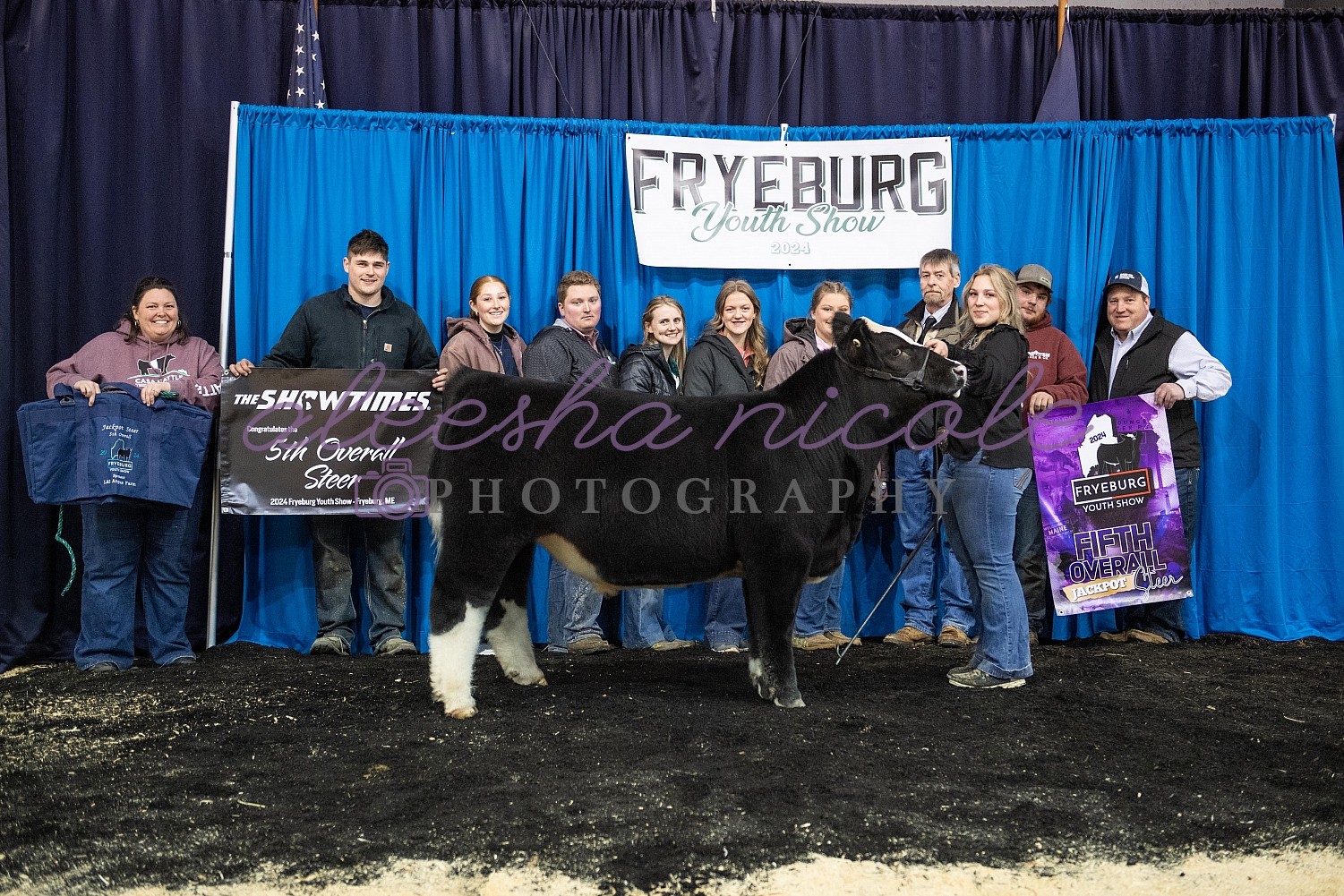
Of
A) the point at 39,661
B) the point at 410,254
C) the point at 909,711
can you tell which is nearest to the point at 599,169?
the point at 410,254

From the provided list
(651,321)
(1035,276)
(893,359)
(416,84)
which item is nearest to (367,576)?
(651,321)

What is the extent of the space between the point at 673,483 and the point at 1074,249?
11.3 feet

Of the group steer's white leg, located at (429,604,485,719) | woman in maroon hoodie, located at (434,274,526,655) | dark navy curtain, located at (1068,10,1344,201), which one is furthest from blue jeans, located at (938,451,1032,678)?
dark navy curtain, located at (1068,10,1344,201)

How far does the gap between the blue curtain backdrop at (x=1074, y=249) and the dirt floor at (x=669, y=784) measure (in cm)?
139

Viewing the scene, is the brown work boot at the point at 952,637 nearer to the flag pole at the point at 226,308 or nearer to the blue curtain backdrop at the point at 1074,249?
the blue curtain backdrop at the point at 1074,249

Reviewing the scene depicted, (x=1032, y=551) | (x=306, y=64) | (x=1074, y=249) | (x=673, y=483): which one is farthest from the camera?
(x=1074, y=249)

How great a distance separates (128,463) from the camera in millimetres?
4973

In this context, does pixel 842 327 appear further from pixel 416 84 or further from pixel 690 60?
pixel 416 84

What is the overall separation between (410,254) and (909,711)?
3833 mm

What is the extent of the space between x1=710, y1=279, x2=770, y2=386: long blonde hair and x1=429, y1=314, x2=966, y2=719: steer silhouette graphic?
1.50 metres

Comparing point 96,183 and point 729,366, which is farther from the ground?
point 96,183

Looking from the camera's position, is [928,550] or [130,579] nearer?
[130,579]

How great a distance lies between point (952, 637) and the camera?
5809 millimetres

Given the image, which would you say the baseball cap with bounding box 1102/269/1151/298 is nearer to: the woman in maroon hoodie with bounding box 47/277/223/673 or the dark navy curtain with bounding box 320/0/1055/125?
the dark navy curtain with bounding box 320/0/1055/125
